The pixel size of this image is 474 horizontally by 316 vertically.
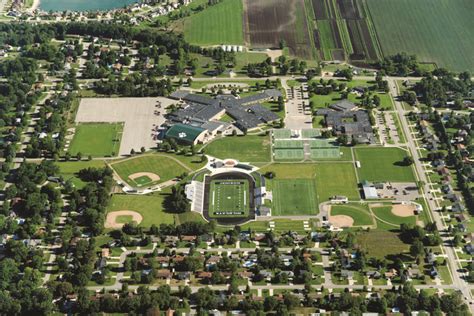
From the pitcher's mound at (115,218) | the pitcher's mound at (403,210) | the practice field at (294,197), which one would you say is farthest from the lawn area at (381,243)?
the pitcher's mound at (115,218)

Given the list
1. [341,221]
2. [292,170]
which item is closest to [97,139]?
[292,170]

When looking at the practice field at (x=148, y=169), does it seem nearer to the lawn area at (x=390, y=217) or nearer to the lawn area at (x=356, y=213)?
the lawn area at (x=356, y=213)

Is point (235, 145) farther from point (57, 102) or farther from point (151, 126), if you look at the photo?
point (57, 102)

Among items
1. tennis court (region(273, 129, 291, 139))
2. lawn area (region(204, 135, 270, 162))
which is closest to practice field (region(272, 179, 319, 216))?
lawn area (region(204, 135, 270, 162))

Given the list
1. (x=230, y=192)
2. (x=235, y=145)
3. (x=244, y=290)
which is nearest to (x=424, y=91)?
(x=235, y=145)

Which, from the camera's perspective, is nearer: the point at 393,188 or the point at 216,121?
the point at 393,188

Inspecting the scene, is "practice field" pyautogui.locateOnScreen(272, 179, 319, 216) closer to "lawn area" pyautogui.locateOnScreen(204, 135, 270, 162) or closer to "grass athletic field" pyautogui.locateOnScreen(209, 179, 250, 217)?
"grass athletic field" pyautogui.locateOnScreen(209, 179, 250, 217)
